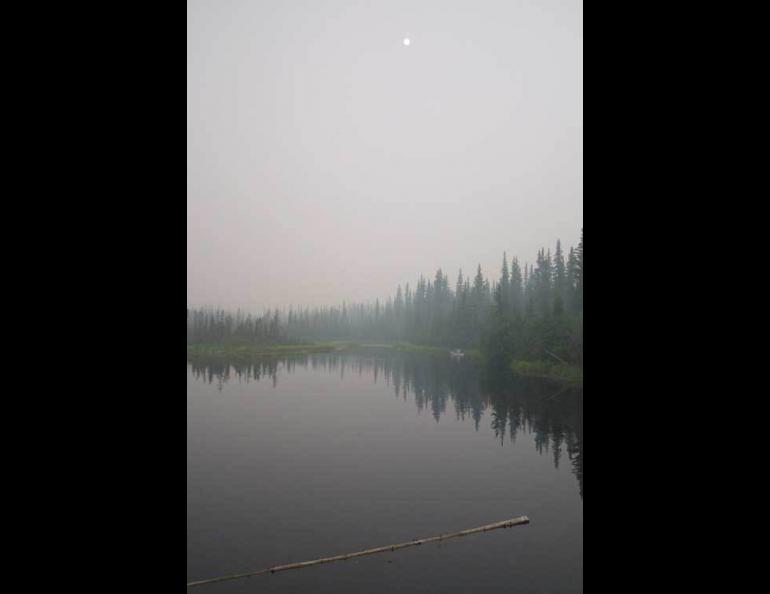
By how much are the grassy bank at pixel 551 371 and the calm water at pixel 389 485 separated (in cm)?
147

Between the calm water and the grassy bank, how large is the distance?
1471mm

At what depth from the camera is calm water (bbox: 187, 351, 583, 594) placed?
12031 millimetres

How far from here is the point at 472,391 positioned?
37.9 metres

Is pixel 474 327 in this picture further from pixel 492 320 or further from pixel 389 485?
pixel 389 485

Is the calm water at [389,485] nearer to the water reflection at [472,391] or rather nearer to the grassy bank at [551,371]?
the water reflection at [472,391]

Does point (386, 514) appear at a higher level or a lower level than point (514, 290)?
lower

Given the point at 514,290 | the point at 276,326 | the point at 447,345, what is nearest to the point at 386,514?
the point at 447,345

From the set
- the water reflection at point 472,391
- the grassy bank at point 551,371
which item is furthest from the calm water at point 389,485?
the grassy bank at point 551,371

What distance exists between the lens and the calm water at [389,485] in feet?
39.5

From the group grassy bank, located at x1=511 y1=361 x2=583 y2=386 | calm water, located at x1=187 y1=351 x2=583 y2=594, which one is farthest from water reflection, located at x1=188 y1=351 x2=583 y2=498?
grassy bank, located at x1=511 y1=361 x2=583 y2=386

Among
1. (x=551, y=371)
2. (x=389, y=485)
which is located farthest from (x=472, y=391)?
(x=389, y=485)
